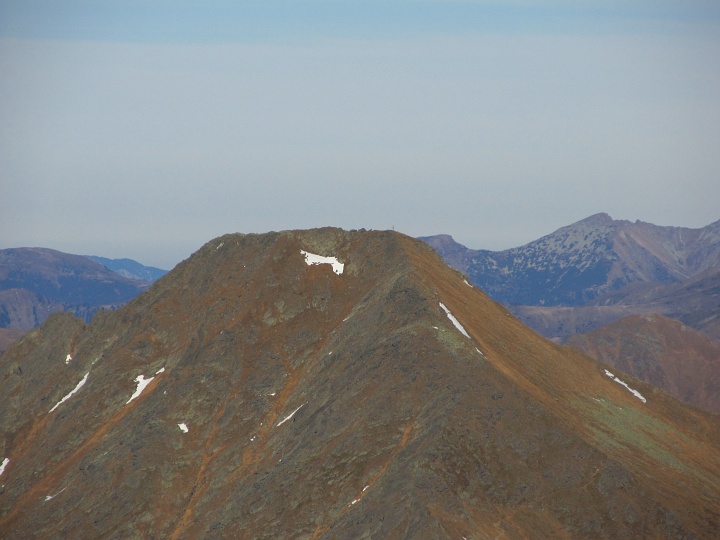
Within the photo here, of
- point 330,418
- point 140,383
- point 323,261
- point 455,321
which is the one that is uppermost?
point 323,261

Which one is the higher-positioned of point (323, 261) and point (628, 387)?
point (323, 261)

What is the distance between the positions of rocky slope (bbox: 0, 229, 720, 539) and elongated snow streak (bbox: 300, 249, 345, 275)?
343mm

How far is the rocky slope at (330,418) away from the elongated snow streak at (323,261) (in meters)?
0.34

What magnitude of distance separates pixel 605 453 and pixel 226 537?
146 ft

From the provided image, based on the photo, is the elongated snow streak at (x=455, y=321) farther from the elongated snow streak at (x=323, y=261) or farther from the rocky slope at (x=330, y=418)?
the elongated snow streak at (x=323, y=261)

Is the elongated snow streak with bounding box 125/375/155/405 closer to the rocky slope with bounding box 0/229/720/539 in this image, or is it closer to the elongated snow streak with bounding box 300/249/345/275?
the rocky slope with bounding box 0/229/720/539

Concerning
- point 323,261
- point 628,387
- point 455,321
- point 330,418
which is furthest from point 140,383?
point 628,387

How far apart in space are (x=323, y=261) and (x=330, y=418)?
151ft

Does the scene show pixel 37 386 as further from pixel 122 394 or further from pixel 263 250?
pixel 263 250

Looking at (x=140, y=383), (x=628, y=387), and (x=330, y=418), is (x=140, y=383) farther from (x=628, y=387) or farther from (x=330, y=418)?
(x=628, y=387)

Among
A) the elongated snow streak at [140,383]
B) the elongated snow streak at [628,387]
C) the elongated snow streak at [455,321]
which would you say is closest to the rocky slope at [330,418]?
the elongated snow streak at [140,383]

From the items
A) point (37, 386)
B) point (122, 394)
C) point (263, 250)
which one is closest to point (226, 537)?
point (122, 394)

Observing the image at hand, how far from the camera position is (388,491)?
88875mm

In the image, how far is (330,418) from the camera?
109812 millimetres
